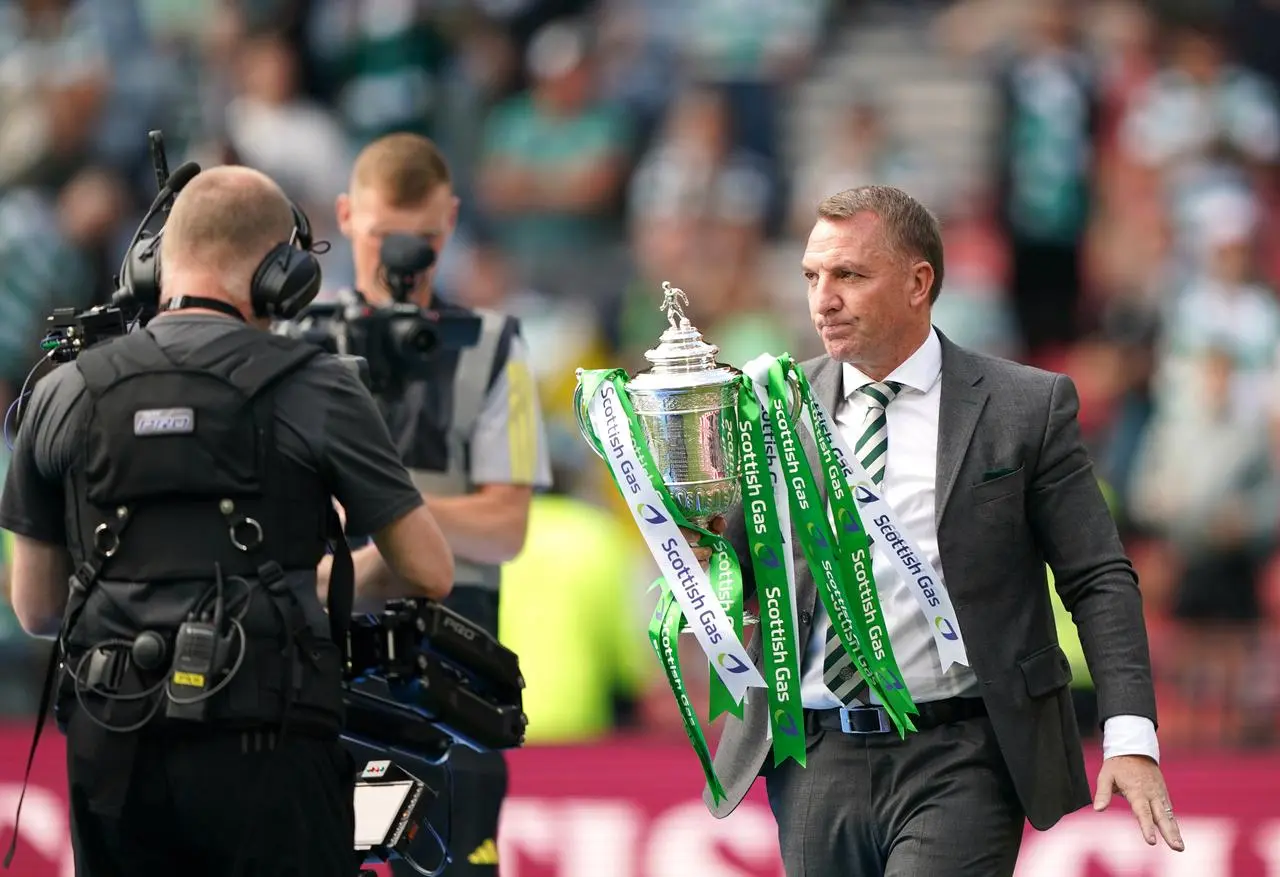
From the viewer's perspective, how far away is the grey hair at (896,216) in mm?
4359

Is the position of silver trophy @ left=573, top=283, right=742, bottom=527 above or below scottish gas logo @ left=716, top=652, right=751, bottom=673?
above

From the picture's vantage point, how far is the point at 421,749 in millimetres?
4586

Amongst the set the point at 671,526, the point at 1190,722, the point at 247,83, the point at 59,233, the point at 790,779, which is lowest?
the point at 1190,722

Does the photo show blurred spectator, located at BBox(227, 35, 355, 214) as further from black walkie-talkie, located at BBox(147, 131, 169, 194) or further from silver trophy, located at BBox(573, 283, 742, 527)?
silver trophy, located at BBox(573, 283, 742, 527)

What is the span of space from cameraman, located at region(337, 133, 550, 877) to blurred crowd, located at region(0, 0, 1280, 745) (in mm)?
3820

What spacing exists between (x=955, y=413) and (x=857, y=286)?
340 millimetres

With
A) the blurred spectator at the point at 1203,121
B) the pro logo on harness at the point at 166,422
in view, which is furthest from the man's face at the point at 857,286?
the blurred spectator at the point at 1203,121

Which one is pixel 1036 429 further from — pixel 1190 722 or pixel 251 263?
A: pixel 1190 722

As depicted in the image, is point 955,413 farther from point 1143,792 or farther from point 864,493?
point 1143,792

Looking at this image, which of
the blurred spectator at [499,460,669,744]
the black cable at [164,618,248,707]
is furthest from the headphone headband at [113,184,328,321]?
the blurred spectator at [499,460,669,744]

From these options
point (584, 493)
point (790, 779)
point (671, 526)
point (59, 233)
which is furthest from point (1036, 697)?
point (59, 233)

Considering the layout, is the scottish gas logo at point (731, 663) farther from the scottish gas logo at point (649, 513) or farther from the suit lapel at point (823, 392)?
the suit lapel at point (823, 392)

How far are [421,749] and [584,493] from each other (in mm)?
5551

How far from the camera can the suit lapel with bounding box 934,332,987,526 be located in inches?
169
